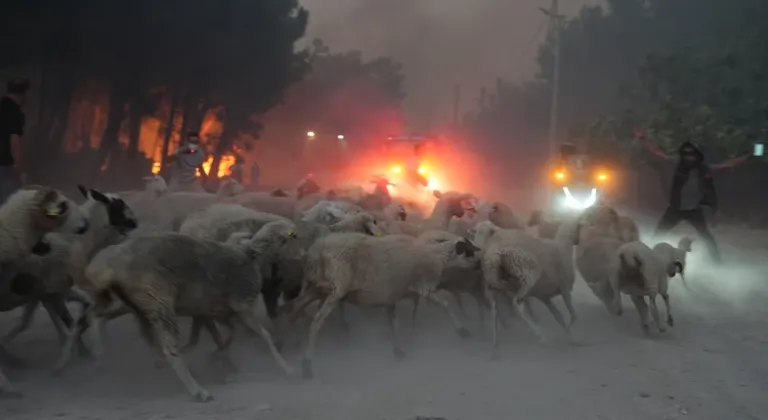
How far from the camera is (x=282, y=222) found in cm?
827

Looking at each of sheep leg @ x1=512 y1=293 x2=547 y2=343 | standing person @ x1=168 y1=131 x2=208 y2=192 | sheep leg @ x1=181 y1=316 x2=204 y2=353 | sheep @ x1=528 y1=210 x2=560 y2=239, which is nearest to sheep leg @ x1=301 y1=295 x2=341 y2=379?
sheep leg @ x1=181 y1=316 x2=204 y2=353

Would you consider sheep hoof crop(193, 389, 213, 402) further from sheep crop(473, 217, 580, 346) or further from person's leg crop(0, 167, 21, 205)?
person's leg crop(0, 167, 21, 205)

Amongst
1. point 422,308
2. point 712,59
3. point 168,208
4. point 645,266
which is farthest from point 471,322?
point 712,59

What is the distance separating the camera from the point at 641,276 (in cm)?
955

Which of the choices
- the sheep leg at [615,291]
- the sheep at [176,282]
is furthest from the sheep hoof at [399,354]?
the sheep leg at [615,291]

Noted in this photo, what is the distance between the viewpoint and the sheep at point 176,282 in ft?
22.2

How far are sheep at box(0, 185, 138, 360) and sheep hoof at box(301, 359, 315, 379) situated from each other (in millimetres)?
2056

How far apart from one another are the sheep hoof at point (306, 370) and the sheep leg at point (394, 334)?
43.1 inches

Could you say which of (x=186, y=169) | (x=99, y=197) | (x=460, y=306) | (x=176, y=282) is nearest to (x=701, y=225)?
(x=460, y=306)

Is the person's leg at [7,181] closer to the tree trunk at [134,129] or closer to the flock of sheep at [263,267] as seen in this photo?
the flock of sheep at [263,267]

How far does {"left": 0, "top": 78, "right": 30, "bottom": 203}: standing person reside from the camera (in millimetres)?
9273

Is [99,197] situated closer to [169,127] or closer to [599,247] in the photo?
[599,247]

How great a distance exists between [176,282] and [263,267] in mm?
1359

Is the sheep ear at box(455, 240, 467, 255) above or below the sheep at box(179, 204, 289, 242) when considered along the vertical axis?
below
